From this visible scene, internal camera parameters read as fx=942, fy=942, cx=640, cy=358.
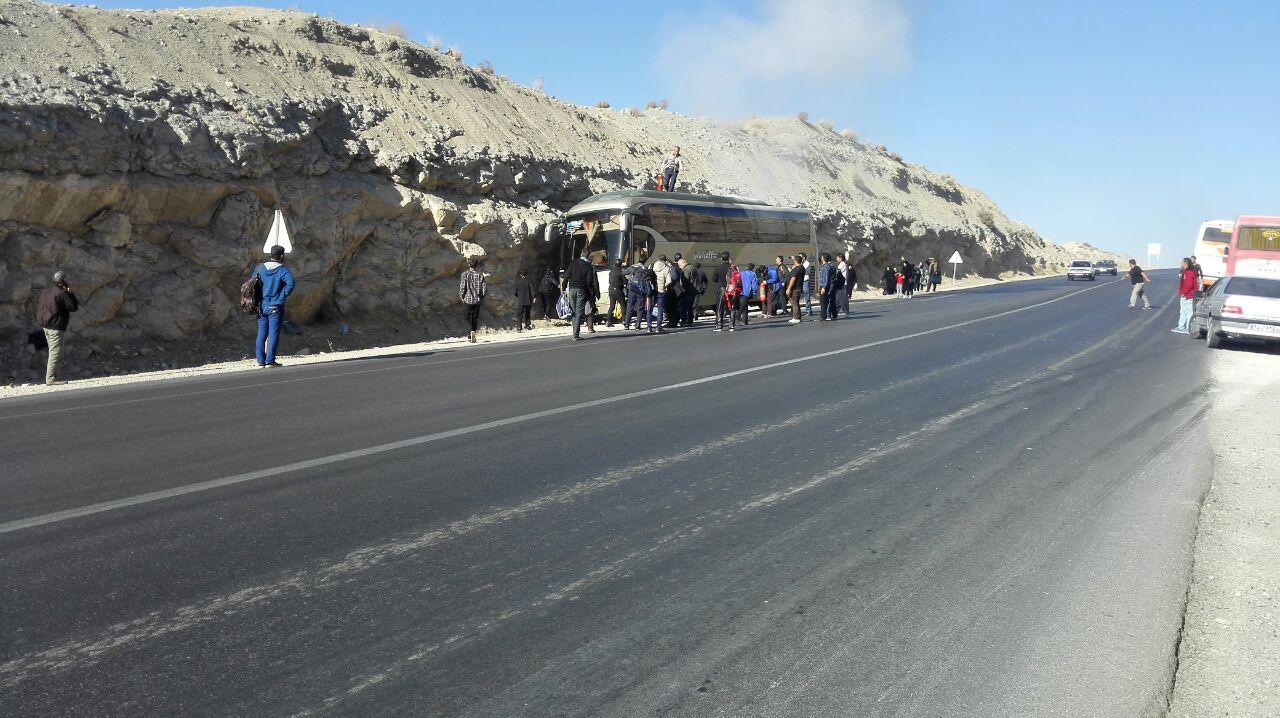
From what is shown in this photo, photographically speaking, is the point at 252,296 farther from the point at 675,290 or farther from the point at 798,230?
the point at 798,230

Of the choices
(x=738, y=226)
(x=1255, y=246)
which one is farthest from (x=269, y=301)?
(x=1255, y=246)

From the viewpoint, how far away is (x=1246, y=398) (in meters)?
11.9

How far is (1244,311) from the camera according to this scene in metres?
18.4

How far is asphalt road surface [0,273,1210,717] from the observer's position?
357 centimetres

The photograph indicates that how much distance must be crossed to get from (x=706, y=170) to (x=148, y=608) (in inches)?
2165

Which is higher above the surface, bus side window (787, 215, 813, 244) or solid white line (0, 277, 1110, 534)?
bus side window (787, 215, 813, 244)

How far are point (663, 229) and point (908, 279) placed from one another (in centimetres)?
2319

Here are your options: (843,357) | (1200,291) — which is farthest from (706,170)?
(843,357)

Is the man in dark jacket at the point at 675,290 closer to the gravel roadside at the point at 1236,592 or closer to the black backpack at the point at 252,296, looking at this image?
the black backpack at the point at 252,296

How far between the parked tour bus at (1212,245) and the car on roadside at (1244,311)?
20102 millimetres

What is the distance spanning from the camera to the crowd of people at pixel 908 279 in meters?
48.2

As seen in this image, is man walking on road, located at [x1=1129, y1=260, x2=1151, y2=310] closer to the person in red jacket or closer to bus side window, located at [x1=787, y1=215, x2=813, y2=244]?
the person in red jacket

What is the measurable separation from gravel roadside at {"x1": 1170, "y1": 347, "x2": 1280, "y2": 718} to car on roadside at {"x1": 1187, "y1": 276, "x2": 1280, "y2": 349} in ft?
34.4

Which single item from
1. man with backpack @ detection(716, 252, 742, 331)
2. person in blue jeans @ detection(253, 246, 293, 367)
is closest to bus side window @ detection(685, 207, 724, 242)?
man with backpack @ detection(716, 252, 742, 331)
